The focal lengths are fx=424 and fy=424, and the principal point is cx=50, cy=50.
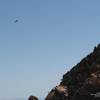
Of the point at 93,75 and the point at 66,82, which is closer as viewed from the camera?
the point at 93,75

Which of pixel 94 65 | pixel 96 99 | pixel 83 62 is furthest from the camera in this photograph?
pixel 83 62

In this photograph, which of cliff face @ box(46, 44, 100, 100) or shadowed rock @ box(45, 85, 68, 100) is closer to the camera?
cliff face @ box(46, 44, 100, 100)

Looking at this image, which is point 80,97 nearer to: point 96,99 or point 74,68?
point 96,99

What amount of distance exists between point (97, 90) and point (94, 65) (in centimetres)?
1429

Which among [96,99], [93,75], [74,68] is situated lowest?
[96,99]

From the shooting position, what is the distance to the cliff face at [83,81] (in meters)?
120

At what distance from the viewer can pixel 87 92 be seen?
12056 centimetres

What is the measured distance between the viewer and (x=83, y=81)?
13112 centimetres

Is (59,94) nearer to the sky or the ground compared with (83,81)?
nearer to the ground

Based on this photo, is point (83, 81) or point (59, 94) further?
point (59, 94)

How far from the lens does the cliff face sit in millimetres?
120000

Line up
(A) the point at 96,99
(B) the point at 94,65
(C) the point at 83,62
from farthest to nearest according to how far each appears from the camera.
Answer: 1. (C) the point at 83,62
2. (B) the point at 94,65
3. (A) the point at 96,99

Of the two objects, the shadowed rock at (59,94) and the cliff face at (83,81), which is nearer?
the cliff face at (83,81)

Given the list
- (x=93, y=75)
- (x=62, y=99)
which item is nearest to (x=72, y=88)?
(x=62, y=99)
